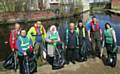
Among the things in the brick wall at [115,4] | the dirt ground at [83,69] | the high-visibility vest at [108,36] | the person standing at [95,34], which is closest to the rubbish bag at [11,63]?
the dirt ground at [83,69]

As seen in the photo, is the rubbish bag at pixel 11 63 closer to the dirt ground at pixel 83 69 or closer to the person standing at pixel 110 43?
the dirt ground at pixel 83 69

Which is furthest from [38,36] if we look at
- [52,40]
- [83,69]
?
[83,69]

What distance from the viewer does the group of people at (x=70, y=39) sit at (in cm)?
999

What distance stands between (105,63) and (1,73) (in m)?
3.94

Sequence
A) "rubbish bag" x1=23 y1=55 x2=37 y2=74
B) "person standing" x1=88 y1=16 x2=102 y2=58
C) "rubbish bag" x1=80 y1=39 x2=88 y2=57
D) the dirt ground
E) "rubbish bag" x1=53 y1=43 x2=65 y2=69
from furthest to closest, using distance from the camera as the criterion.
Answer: "person standing" x1=88 y1=16 x2=102 y2=58 → "rubbish bag" x1=80 y1=39 x2=88 y2=57 → "rubbish bag" x1=53 y1=43 x2=65 y2=69 → the dirt ground → "rubbish bag" x1=23 y1=55 x2=37 y2=74

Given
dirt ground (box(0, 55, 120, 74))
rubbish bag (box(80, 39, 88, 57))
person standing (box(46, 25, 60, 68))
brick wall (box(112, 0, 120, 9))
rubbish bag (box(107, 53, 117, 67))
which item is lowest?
brick wall (box(112, 0, 120, 9))

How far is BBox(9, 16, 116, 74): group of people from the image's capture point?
9.99 metres

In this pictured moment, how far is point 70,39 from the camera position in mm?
10258

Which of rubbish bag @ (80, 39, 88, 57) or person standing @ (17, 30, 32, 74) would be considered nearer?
person standing @ (17, 30, 32, 74)

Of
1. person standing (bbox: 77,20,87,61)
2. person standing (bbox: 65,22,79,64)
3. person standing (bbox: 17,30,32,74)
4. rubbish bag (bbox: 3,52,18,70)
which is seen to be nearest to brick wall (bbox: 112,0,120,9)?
person standing (bbox: 77,20,87,61)

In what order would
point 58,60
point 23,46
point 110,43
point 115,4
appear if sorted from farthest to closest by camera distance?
point 115,4, point 110,43, point 58,60, point 23,46

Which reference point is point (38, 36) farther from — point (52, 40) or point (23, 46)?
point (23, 46)

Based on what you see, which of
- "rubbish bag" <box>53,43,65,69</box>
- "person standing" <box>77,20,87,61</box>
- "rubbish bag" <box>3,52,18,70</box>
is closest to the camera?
"rubbish bag" <box>3,52,18,70</box>

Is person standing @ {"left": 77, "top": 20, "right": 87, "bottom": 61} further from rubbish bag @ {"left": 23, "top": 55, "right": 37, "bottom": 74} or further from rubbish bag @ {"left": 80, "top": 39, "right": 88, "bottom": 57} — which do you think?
rubbish bag @ {"left": 23, "top": 55, "right": 37, "bottom": 74}
